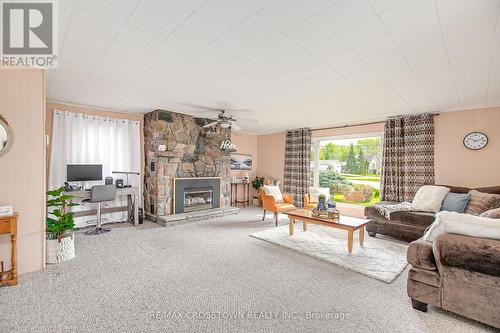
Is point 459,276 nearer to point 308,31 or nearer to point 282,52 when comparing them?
point 308,31

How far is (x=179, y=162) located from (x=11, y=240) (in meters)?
3.19

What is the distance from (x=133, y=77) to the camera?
3148 mm

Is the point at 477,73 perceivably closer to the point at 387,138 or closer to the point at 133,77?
the point at 387,138

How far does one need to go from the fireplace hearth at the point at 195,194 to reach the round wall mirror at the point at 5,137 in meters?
2.94

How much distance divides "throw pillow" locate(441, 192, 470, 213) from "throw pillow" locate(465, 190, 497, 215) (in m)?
0.07

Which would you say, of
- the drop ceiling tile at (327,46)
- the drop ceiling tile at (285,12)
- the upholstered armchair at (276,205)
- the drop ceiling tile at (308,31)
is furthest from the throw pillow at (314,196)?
the drop ceiling tile at (285,12)

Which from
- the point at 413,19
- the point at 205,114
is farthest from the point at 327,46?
the point at 205,114

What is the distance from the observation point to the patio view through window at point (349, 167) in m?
5.79

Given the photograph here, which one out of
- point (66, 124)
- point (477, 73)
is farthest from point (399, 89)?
point (66, 124)

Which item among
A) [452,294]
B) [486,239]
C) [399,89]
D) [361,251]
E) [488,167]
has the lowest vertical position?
[361,251]

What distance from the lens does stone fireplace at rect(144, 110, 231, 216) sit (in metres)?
5.04

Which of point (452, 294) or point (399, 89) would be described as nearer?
point (452, 294)

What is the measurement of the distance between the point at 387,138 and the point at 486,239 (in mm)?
3785

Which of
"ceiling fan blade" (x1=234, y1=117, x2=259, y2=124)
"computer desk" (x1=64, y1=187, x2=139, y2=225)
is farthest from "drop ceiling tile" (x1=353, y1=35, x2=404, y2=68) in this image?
"computer desk" (x1=64, y1=187, x2=139, y2=225)
